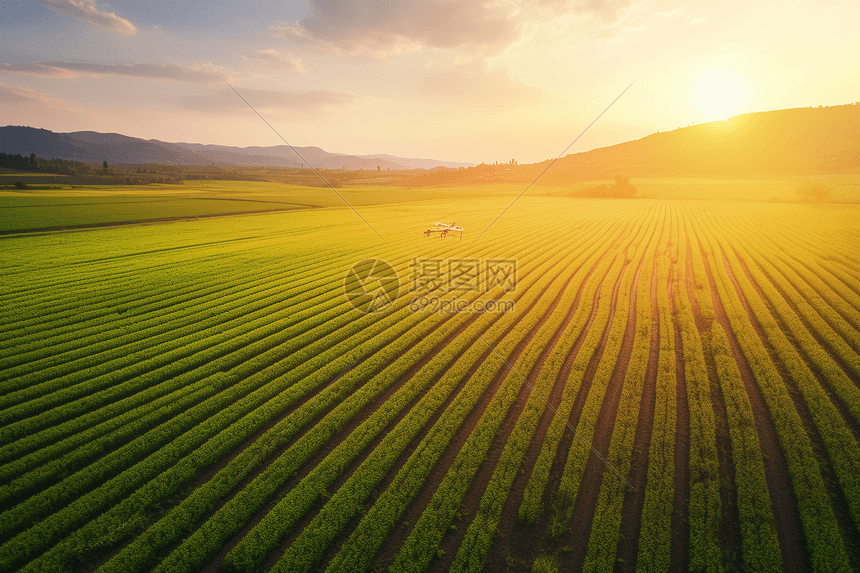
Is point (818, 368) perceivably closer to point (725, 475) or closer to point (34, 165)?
point (725, 475)

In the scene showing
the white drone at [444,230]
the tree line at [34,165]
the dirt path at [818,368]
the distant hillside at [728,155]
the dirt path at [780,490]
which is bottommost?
A: the dirt path at [780,490]

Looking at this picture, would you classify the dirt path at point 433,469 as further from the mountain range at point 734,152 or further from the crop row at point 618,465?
the mountain range at point 734,152

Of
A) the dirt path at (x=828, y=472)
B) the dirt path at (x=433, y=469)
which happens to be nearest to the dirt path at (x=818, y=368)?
the dirt path at (x=828, y=472)

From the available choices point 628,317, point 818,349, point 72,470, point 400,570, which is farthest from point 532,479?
point 818,349

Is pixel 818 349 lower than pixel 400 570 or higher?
higher

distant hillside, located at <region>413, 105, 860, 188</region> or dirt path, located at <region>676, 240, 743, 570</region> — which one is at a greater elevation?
distant hillside, located at <region>413, 105, 860, 188</region>

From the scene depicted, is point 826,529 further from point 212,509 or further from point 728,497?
point 212,509

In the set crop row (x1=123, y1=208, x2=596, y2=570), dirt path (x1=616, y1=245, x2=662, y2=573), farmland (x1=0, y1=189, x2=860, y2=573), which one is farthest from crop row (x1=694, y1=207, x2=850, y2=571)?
crop row (x1=123, y1=208, x2=596, y2=570)

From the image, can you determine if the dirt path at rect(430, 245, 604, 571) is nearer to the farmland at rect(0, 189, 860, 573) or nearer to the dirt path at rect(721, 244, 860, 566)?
the farmland at rect(0, 189, 860, 573)
